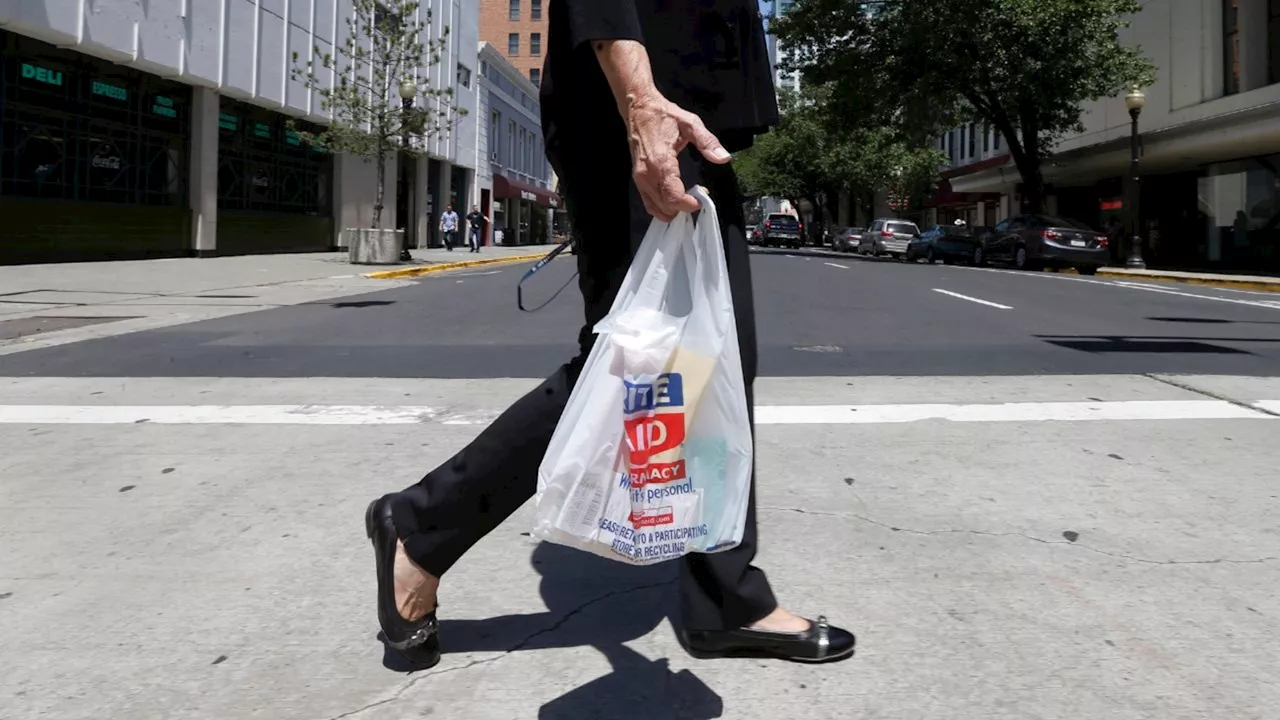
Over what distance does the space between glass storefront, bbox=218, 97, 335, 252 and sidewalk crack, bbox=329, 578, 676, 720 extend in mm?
23490

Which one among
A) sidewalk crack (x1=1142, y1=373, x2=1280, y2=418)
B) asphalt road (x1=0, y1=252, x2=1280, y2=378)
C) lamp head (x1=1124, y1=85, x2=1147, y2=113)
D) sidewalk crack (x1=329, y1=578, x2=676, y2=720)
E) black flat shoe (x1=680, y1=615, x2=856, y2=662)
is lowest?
sidewalk crack (x1=329, y1=578, x2=676, y2=720)

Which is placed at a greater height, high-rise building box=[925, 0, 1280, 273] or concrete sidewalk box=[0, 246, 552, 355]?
high-rise building box=[925, 0, 1280, 273]

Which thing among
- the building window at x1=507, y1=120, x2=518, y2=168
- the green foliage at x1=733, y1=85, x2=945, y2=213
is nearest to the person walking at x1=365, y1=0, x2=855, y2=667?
the green foliage at x1=733, y1=85, x2=945, y2=213

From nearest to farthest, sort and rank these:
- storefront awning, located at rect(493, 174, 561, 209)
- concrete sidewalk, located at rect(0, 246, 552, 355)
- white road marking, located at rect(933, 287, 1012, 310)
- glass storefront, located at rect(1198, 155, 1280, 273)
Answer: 1. concrete sidewalk, located at rect(0, 246, 552, 355)
2. white road marking, located at rect(933, 287, 1012, 310)
3. glass storefront, located at rect(1198, 155, 1280, 273)
4. storefront awning, located at rect(493, 174, 561, 209)

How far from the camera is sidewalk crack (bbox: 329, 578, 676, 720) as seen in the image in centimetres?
208

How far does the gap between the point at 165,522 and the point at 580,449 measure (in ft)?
6.60

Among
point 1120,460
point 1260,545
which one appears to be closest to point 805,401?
point 1120,460

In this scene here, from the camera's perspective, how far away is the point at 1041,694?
2111 millimetres

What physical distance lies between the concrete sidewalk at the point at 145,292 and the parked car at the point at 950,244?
14812mm

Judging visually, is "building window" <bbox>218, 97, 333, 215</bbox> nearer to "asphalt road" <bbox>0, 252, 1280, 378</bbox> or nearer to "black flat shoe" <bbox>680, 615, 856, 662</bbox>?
"asphalt road" <bbox>0, 252, 1280, 378</bbox>

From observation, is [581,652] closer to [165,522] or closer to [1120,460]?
[165,522]

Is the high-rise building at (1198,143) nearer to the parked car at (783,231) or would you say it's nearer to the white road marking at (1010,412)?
the parked car at (783,231)

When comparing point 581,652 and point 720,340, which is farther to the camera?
point 581,652

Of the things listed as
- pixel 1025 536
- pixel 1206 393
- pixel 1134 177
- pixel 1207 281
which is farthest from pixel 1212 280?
pixel 1025 536
